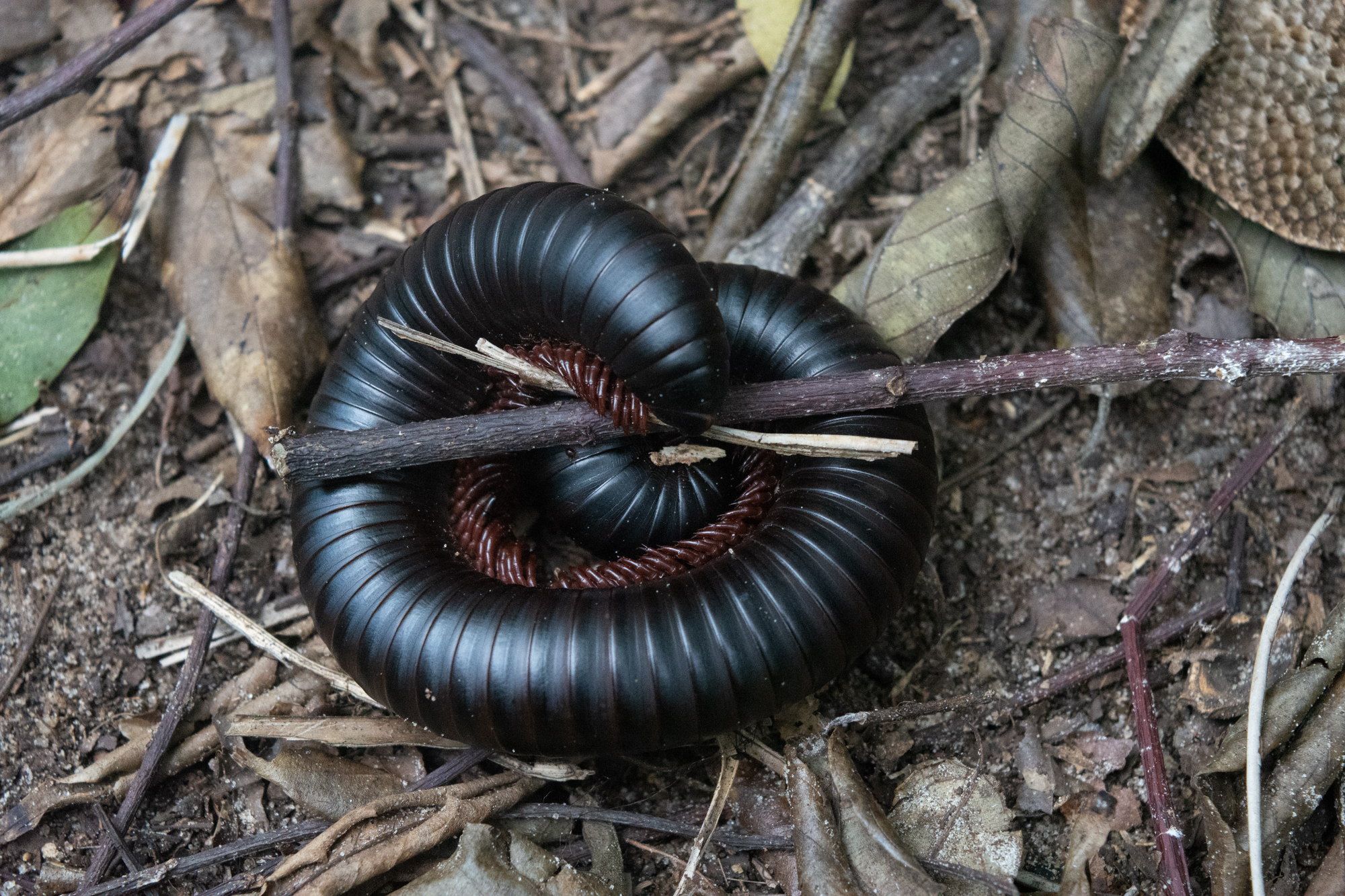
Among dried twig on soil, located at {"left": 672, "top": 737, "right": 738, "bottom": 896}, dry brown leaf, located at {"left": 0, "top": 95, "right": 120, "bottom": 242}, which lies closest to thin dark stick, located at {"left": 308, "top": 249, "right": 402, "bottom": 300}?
dry brown leaf, located at {"left": 0, "top": 95, "right": 120, "bottom": 242}

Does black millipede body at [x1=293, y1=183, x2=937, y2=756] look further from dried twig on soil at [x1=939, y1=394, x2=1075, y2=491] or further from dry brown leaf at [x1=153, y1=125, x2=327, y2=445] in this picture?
dried twig on soil at [x1=939, y1=394, x2=1075, y2=491]

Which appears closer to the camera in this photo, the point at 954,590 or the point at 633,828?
the point at 633,828

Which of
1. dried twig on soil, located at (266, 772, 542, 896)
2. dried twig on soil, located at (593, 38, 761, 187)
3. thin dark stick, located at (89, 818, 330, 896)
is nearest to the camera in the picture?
dried twig on soil, located at (266, 772, 542, 896)

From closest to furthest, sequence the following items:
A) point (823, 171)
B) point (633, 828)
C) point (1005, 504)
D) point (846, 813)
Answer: point (846, 813) → point (633, 828) → point (1005, 504) → point (823, 171)

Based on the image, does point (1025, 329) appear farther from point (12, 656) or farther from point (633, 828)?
point (12, 656)

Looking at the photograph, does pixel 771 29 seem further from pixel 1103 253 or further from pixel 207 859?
pixel 207 859

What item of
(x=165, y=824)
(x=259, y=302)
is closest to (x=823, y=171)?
(x=259, y=302)
